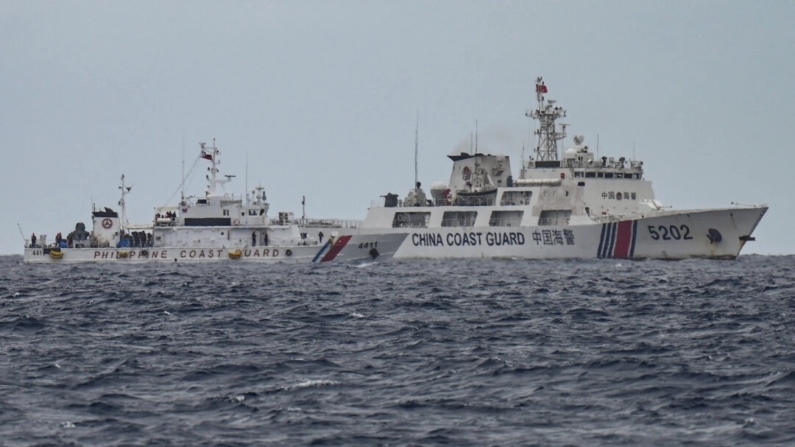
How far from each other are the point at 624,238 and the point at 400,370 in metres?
46.2

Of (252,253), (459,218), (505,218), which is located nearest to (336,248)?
(252,253)

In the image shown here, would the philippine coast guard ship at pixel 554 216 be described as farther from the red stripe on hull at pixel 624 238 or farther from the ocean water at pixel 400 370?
the ocean water at pixel 400 370

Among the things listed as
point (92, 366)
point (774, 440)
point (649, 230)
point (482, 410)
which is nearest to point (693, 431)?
point (774, 440)

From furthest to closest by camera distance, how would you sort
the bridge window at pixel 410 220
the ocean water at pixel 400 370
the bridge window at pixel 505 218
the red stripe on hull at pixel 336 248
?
the bridge window at pixel 410 220, the bridge window at pixel 505 218, the red stripe on hull at pixel 336 248, the ocean water at pixel 400 370

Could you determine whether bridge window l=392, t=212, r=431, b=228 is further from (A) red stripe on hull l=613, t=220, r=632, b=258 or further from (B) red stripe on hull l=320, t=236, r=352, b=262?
(A) red stripe on hull l=613, t=220, r=632, b=258

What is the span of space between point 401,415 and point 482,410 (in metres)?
1.09

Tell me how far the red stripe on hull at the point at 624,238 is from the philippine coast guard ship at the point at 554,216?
6 cm

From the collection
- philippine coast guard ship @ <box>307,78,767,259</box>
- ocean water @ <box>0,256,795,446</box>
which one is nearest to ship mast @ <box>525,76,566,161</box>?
philippine coast guard ship @ <box>307,78,767,259</box>

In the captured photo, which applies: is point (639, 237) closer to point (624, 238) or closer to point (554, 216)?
point (624, 238)

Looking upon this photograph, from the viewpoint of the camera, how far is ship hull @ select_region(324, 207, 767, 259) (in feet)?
199

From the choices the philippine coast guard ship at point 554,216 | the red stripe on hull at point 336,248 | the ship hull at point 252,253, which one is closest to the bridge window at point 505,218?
the philippine coast guard ship at point 554,216

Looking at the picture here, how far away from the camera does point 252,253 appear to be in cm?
6600

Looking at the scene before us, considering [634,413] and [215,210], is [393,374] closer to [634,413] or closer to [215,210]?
[634,413]

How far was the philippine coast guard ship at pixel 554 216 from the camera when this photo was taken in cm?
6100
